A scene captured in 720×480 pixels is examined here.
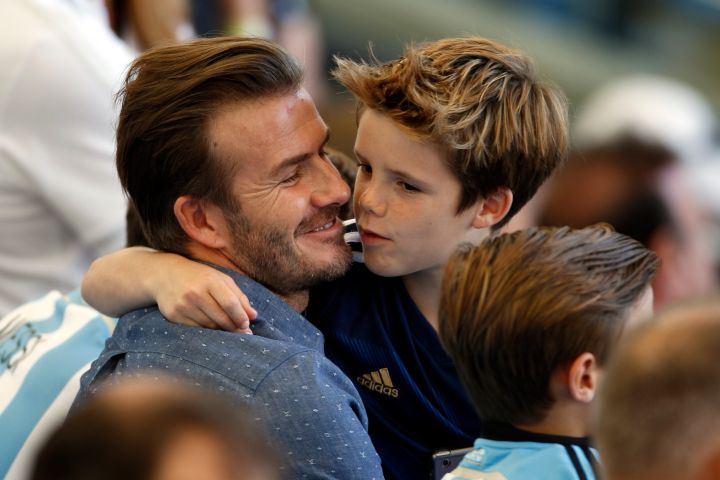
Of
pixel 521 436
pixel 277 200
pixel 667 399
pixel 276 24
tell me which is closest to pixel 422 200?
pixel 277 200

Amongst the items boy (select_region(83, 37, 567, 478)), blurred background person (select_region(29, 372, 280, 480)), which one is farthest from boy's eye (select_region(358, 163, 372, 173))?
blurred background person (select_region(29, 372, 280, 480))

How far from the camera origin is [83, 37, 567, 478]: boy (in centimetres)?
195

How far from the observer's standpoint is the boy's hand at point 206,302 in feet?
5.86

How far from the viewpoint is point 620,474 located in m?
1.19

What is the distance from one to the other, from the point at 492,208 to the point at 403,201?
0.56 feet

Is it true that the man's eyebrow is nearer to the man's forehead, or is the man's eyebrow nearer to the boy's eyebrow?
the man's forehead

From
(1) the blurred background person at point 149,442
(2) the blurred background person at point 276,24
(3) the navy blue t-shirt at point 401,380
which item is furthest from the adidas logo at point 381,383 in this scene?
(2) the blurred background person at point 276,24

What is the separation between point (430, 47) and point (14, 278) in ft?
4.20

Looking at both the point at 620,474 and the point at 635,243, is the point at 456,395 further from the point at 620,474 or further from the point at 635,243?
the point at 620,474

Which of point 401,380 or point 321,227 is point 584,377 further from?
point 321,227

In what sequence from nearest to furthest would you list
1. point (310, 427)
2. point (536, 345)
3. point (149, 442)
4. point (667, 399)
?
point (149, 442) → point (667, 399) → point (536, 345) → point (310, 427)

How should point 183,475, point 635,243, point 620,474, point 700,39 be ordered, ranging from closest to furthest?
point 183,475, point 620,474, point 635,243, point 700,39

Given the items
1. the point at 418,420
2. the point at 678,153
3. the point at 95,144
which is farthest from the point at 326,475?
the point at 95,144

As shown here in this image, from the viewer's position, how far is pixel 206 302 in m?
1.79
